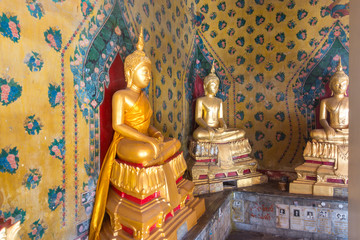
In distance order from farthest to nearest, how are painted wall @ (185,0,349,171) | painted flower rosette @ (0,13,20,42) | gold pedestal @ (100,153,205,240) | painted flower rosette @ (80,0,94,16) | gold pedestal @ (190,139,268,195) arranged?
painted wall @ (185,0,349,171)
gold pedestal @ (190,139,268,195)
painted flower rosette @ (80,0,94,16)
gold pedestal @ (100,153,205,240)
painted flower rosette @ (0,13,20,42)

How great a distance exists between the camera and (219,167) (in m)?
3.78

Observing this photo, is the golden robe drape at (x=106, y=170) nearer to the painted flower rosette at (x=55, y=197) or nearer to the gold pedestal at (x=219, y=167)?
the painted flower rosette at (x=55, y=197)

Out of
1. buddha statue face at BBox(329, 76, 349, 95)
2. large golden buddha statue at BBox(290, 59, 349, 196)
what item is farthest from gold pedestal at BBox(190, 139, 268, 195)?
buddha statue face at BBox(329, 76, 349, 95)

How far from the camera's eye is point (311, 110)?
4426 mm

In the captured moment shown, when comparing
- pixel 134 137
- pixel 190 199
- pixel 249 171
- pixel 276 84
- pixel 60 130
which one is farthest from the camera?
pixel 276 84

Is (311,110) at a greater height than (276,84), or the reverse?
(276,84)

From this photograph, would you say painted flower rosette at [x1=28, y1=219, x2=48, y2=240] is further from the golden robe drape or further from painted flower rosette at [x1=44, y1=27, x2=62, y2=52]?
painted flower rosette at [x1=44, y1=27, x2=62, y2=52]

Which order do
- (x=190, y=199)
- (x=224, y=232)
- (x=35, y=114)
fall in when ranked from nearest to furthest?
(x=35, y=114)
(x=190, y=199)
(x=224, y=232)

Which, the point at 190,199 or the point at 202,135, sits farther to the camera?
the point at 202,135

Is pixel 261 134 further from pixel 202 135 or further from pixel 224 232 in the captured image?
pixel 224 232

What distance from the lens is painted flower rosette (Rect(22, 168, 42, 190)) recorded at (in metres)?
1.60

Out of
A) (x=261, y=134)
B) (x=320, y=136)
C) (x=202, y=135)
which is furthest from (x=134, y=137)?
(x=261, y=134)

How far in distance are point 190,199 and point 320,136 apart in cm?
218

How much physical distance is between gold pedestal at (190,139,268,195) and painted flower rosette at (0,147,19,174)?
2511mm
